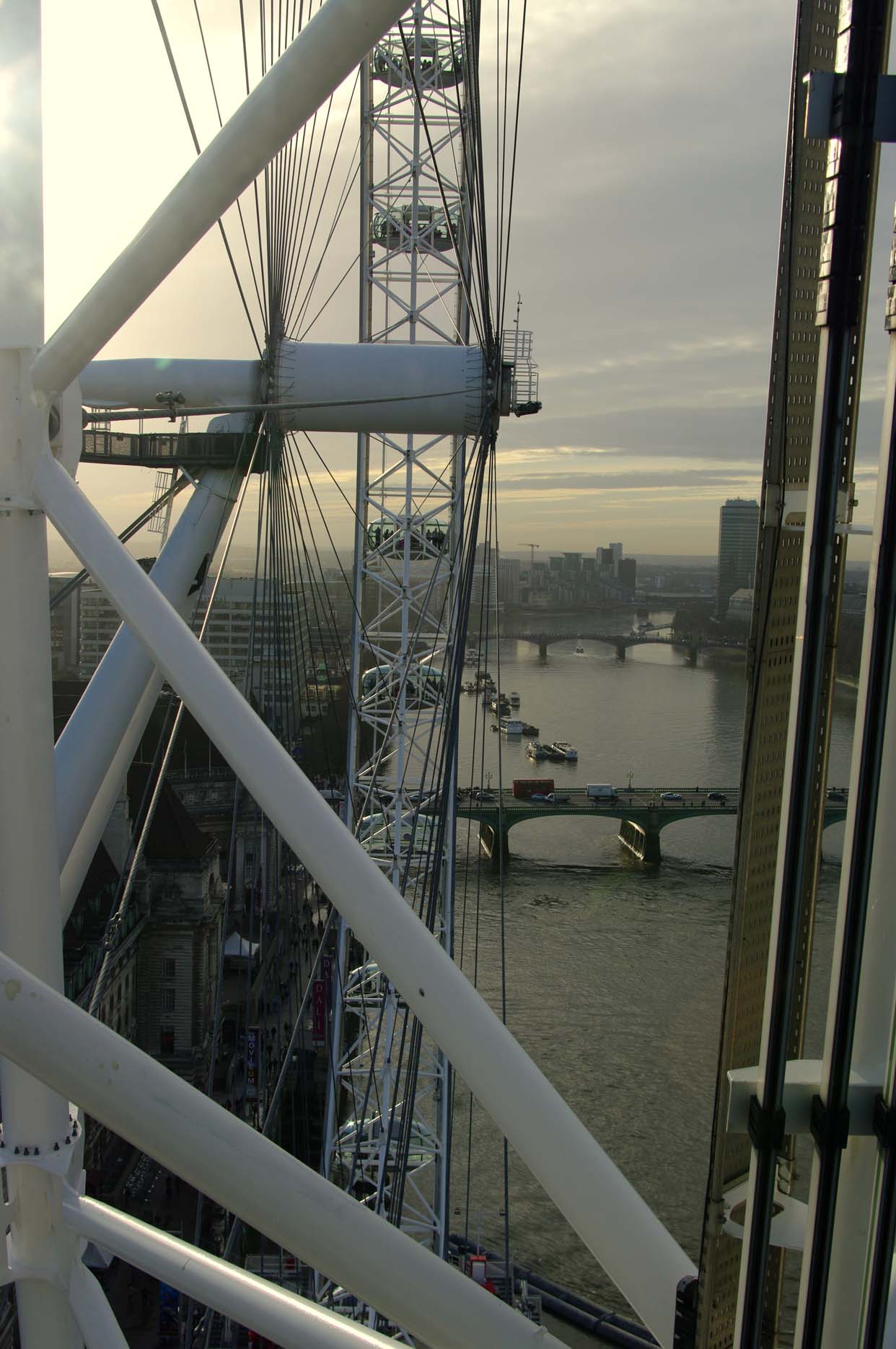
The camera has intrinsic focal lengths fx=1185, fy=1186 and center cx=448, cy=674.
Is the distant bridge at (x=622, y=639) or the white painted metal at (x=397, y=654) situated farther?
the distant bridge at (x=622, y=639)

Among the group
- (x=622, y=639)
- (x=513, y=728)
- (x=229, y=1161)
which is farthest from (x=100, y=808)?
(x=622, y=639)

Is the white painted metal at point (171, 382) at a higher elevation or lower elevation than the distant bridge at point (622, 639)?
higher

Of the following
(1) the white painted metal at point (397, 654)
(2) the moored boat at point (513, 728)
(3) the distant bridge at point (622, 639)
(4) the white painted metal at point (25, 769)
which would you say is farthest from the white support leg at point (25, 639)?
(3) the distant bridge at point (622, 639)

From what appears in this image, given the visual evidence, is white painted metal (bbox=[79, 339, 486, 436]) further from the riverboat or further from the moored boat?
the moored boat

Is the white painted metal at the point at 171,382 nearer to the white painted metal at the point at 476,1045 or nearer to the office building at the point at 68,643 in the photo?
the white painted metal at the point at 476,1045

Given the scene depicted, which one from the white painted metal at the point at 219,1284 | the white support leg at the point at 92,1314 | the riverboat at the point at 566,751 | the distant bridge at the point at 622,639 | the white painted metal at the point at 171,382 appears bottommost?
the riverboat at the point at 566,751

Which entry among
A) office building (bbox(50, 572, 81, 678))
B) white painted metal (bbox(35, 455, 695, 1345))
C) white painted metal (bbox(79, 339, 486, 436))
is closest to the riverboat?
office building (bbox(50, 572, 81, 678))

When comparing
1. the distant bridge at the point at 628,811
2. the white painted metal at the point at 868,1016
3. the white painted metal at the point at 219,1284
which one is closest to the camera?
the white painted metal at the point at 868,1016
